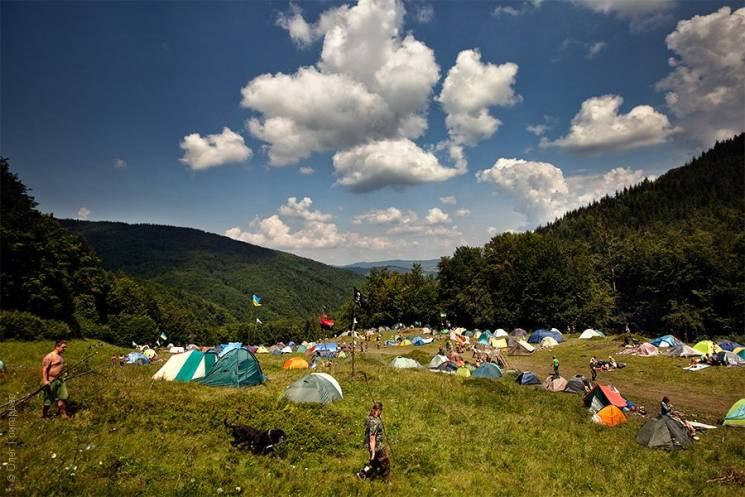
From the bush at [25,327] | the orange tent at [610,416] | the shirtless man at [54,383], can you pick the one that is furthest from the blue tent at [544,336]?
the bush at [25,327]

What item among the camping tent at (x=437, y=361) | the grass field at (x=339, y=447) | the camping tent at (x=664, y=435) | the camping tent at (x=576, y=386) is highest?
the grass field at (x=339, y=447)

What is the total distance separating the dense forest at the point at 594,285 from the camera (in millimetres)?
51562

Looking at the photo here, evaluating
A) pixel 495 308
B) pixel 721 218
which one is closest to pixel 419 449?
pixel 495 308

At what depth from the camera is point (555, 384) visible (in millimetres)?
23984

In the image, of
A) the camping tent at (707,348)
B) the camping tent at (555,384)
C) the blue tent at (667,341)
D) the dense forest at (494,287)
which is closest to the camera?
the camping tent at (555,384)

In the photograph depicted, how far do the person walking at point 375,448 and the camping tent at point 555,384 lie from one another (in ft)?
61.1

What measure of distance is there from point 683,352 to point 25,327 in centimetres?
5016

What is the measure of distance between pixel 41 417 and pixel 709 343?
4258 cm

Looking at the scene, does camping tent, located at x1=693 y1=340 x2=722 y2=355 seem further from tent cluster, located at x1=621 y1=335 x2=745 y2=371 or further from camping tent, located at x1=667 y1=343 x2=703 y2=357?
camping tent, located at x1=667 y1=343 x2=703 y2=357

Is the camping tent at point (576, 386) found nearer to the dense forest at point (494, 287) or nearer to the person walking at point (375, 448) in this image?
the person walking at point (375, 448)

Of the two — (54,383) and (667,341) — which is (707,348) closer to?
(667,341)

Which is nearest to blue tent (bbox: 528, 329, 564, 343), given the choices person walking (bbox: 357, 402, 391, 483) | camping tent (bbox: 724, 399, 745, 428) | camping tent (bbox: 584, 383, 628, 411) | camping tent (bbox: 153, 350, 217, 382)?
camping tent (bbox: 584, 383, 628, 411)

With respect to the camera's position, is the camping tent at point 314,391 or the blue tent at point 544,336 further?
the blue tent at point 544,336

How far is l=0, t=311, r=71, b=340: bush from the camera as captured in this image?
82.6 feet
